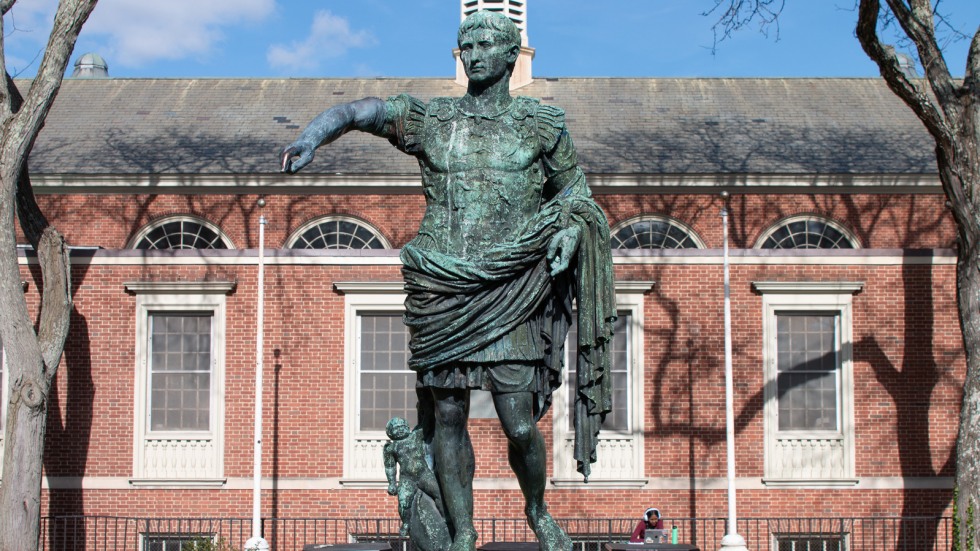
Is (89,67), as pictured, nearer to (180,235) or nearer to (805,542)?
(180,235)

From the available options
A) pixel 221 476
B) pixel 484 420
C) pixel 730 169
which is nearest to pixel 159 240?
pixel 221 476

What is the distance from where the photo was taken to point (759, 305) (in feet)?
78.6

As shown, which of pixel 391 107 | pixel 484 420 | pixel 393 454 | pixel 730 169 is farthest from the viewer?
pixel 730 169

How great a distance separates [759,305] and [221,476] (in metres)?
9.78

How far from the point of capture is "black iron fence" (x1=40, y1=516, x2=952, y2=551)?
22.8 meters

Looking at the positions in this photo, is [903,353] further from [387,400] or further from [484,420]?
[387,400]

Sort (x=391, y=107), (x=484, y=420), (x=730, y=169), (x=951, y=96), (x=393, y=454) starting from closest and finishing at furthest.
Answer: (x=391, y=107), (x=393, y=454), (x=951, y=96), (x=484, y=420), (x=730, y=169)

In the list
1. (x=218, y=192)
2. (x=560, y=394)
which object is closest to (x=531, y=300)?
(x=560, y=394)

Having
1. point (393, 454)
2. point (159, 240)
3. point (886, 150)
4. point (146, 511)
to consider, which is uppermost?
point (886, 150)

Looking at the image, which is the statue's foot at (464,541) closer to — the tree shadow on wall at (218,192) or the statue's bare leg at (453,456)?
the statue's bare leg at (453,456)

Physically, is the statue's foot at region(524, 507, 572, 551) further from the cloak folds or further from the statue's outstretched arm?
the statue's outstretched arm

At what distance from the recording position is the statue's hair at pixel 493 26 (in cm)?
646

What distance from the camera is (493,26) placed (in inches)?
254

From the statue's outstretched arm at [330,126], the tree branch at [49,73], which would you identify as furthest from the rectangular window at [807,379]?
the statue's outstretched arm at [330,126]
